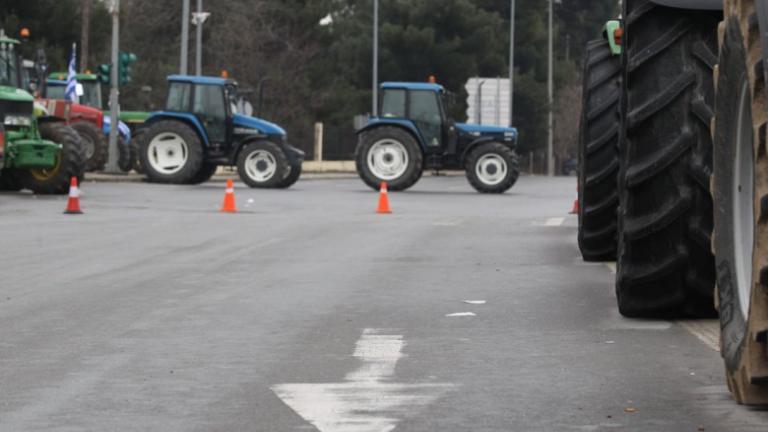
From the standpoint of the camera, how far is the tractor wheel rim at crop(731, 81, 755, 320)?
6.61m

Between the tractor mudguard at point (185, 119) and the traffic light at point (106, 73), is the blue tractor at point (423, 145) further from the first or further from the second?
the traffic light at point (106, 73)

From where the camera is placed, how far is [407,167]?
38.9 m

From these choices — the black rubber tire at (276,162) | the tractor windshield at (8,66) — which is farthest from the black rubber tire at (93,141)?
the tractor windshield at (8,66)

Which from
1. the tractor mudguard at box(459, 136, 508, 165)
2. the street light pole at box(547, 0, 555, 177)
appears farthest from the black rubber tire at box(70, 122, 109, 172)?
the street light pole at box(547, 0, 555, 177)

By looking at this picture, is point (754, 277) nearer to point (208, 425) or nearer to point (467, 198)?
point (208, 425)

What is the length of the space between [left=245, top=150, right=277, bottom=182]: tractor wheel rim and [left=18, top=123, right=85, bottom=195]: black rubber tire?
26.1 feet

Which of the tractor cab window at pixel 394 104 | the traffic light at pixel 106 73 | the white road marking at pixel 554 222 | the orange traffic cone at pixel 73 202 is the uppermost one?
the traffic light at pixel 106 73

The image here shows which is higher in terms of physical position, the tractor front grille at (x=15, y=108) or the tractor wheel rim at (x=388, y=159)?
the tractor front grille at (x=15, y=108)

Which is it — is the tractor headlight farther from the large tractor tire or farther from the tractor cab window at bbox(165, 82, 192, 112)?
the large tractor tire

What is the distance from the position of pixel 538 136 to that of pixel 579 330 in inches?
3051

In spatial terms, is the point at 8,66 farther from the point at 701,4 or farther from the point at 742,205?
the point at 742,205

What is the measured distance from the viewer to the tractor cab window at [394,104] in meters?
40.4

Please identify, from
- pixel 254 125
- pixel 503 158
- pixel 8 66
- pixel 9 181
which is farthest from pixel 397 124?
pixel 9 181

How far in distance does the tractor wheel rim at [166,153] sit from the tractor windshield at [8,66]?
7421mm
